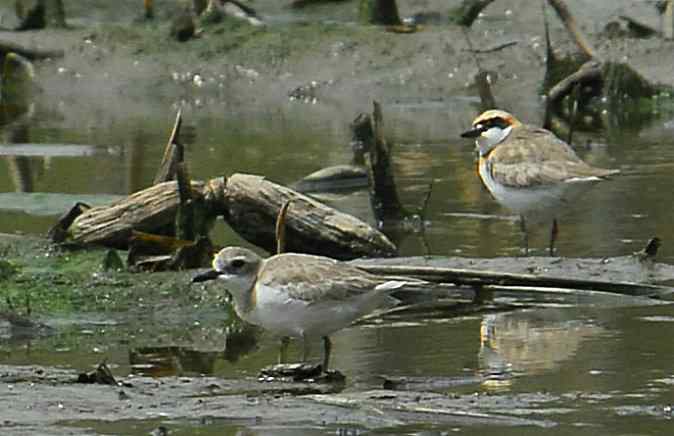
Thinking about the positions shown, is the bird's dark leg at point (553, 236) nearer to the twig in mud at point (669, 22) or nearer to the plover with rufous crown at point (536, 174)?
the plover with rufous crown at point (536, 174)

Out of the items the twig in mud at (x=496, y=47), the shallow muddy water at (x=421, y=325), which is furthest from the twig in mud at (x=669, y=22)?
the shallow muddy water at (x=421, y=325)

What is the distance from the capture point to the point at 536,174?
12891 millimetres

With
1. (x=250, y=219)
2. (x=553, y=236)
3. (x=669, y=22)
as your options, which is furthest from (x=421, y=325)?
(x=669, y=22)

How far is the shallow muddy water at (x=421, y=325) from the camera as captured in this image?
27.4 ft

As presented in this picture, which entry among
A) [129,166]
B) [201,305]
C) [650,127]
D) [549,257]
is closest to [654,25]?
[650,127]

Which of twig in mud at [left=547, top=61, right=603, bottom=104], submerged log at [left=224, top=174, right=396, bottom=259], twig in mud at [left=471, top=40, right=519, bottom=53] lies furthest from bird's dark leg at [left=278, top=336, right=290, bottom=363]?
twig in mud at [left=471, top=40, right=519, bottom=53]

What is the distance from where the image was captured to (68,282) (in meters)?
12.0

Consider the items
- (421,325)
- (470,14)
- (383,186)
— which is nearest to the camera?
(421,325)

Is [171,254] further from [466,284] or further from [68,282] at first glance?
[466,284]

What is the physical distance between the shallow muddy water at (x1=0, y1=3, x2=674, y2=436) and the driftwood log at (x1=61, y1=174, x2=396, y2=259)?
2.48 ft

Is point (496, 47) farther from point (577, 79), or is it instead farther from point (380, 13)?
point (577, 79)

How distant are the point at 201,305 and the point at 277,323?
6.45 ft

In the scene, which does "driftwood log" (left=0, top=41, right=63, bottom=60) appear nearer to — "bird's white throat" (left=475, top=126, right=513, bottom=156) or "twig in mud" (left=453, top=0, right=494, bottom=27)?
"twig in mud" (left=453, top=0, right=494, bottom=27)

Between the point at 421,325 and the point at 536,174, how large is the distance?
7.17 feet
